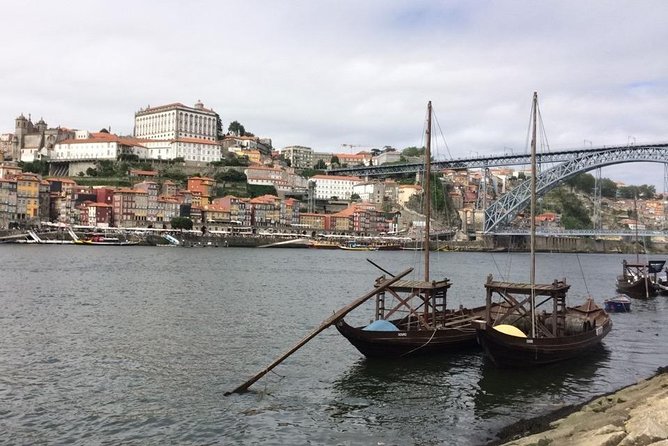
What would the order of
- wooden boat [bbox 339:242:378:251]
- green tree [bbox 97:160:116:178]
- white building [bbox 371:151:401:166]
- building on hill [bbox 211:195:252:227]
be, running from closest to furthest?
wooden boat [bbox 339:242:378:251] < building on hill [bbox 211:195:252:227] < green tree [bbox 97:160:116:178] < white building [bbox 371:151:401:166]

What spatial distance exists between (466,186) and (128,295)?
112 meters

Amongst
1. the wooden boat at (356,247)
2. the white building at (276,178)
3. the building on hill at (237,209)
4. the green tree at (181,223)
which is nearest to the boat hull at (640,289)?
the wooden boat at (356,247)

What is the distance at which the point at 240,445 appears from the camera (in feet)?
32.1

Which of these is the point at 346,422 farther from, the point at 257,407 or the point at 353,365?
the point at 353,365

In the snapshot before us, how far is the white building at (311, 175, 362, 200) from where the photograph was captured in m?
119

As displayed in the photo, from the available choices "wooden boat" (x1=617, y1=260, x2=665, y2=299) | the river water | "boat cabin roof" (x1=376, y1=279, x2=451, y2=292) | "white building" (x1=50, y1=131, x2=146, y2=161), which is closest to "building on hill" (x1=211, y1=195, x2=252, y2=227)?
"white building" (x1=50, y1=131, x2=146, y2=161)

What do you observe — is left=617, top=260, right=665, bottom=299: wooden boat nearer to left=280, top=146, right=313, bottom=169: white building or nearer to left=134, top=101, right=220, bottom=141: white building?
left=134, top=101, right=220, bottom=141: white building

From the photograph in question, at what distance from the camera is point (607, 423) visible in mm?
8922

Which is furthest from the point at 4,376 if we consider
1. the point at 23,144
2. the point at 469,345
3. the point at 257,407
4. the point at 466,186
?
the point at 466,186

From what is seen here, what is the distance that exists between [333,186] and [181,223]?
39.5m

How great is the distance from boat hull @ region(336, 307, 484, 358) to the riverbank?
4163 millimetres

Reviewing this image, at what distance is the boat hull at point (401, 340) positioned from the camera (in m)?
14.8

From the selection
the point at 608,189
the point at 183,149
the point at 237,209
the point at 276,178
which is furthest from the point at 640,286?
the point at 608,189

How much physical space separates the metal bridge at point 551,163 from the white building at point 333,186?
18.5 metres
